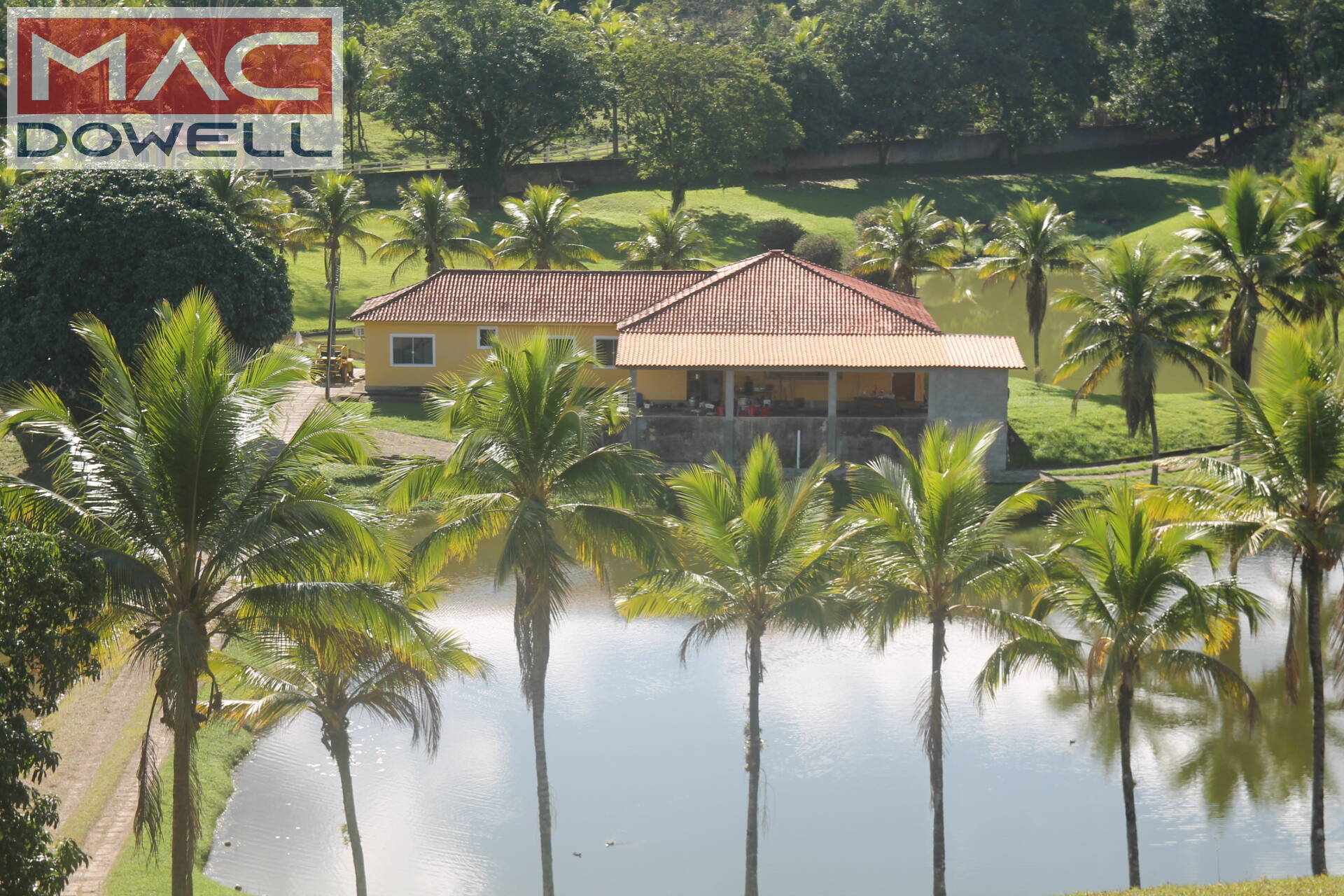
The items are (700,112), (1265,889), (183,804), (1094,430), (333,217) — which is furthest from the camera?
(700,112)

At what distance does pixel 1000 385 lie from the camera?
112 feet

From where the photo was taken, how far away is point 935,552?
56.2 feet

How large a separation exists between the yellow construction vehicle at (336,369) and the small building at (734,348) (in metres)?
2.18

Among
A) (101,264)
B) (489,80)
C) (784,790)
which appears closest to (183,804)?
(784,790)

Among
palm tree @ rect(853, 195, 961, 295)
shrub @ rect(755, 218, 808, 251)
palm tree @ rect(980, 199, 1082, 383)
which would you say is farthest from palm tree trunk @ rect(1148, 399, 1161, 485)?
shrub @ rect(755, 218, 808, 251)

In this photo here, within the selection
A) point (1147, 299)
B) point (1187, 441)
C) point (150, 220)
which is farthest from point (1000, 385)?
point (150, 220)

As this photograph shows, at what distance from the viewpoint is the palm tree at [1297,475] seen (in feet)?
52.4

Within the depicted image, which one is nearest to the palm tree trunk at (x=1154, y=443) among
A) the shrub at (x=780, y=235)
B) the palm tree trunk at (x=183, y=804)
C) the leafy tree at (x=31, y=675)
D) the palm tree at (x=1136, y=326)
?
the palm tree at (x=1136, y=326)

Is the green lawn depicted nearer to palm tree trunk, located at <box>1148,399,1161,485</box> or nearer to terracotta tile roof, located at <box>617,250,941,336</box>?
terracotta tile roof, located at <box>617,250,941,336</box>

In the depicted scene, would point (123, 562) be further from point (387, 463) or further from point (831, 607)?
point (387, 463)

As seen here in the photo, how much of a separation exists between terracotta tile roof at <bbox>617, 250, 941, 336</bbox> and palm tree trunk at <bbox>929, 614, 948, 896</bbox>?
19.2 meters

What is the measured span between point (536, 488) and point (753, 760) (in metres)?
4.34

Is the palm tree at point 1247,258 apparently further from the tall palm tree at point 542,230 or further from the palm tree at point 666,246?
the tall palm tree at point 542,230

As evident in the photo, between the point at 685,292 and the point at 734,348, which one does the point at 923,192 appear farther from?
the point at 734,348
